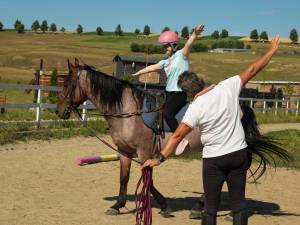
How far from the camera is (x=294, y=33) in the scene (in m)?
147

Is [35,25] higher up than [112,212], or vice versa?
[35,25]

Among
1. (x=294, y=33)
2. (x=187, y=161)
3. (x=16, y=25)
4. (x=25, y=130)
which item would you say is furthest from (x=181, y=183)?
(x=16, y=25)

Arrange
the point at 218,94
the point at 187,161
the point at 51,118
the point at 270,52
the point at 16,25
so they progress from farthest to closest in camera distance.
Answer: the point at 16,25 → the point at 51,118 → the point at 187,161 → the point at 270,52 → the point at 218,94

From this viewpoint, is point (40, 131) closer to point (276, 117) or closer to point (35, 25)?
point (276, 117)

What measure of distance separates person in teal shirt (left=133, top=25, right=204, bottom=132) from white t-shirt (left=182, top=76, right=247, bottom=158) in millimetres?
2027

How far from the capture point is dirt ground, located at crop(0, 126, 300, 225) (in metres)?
7.14

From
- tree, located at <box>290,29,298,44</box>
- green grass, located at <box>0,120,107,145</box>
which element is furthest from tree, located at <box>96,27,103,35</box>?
green grass, located at <box>0,120,107,145</box>

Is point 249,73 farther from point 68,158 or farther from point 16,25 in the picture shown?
point 16,25

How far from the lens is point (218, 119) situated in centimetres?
496

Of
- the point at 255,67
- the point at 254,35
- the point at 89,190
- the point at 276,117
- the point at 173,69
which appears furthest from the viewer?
the point at 254,35

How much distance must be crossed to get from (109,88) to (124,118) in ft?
1.57

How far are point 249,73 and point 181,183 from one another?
16.3ft

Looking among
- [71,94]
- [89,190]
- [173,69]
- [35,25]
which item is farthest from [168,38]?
[35,25]

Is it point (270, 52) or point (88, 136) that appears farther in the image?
point (88, 136)
